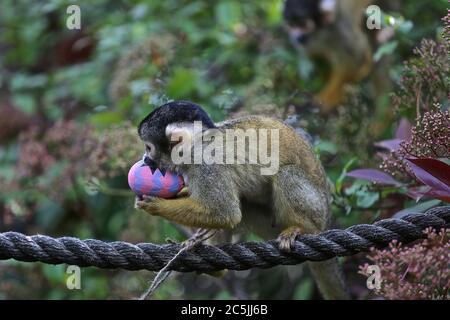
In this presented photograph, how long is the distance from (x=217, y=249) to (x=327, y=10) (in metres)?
4.67

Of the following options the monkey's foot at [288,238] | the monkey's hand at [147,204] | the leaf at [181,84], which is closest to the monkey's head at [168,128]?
the monkey's hand at [147,204]

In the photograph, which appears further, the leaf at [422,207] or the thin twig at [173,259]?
the leaf at [422,207]

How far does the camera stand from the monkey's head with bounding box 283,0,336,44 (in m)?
6.29

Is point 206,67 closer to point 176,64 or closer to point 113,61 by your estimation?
point 176,64

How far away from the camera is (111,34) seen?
5230mm

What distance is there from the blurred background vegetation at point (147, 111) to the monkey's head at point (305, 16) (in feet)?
0.46

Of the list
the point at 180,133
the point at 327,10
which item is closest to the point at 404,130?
the point at 180,133

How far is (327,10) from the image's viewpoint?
7023 mm

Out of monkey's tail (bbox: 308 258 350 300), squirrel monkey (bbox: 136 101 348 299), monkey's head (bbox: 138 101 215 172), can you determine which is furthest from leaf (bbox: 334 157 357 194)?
monkey's head (bbox: 138 101 215 172)

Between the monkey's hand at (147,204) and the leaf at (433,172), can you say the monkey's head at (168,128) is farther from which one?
the leaf at (433,172)

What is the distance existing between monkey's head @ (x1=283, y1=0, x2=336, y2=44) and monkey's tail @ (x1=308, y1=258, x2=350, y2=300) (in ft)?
10.3

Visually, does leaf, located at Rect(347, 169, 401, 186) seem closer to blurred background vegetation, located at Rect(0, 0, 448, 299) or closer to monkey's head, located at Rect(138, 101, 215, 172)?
blurred background vegetation, located at Rect(0, 0, 448, 299)

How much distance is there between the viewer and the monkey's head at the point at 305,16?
20.6 ft
